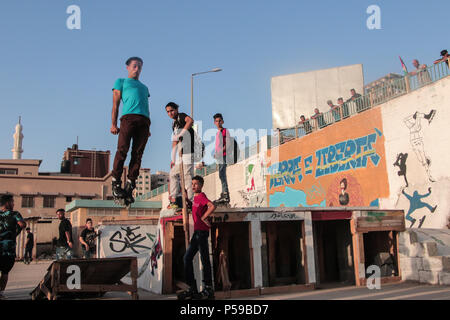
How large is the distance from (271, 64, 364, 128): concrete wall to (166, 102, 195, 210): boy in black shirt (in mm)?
22548

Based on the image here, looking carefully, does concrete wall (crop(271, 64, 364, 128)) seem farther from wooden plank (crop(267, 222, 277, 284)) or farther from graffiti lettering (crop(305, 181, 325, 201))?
wooden plank (crop(267, 222, 277, 284))

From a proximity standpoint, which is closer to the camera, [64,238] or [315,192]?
[64,238]

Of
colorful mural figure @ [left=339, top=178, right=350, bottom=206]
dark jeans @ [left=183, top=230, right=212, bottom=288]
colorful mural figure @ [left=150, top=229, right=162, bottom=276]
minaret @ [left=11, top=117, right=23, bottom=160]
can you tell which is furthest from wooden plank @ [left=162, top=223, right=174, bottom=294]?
minaret @ [left=11, top=117, right=23, bottom=160]

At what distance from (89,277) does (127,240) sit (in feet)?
22.5

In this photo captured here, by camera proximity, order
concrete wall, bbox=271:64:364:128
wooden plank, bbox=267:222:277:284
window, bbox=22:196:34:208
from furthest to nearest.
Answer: window, bbox=22:196:34:208
concrete wall, bbox=271:64:364:128
wooden plank, bbox=267:222:277:284

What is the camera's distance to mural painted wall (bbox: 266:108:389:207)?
1900 centimetres

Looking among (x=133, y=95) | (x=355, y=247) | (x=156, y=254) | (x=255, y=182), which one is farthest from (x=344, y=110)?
(x=133, y=95)

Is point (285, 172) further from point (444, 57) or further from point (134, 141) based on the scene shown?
point (134, 141)

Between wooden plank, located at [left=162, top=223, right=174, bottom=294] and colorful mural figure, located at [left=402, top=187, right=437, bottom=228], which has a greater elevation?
colorful mural figure, located at [left=402, top=187, right=437, bottom=228]

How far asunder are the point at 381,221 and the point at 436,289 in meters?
2.19

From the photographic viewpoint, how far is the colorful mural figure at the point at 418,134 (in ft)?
53.4

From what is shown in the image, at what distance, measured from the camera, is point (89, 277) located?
26.1 feet

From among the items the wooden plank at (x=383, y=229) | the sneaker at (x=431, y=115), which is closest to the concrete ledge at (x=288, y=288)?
the wooden plank at (x=383, y=229)
